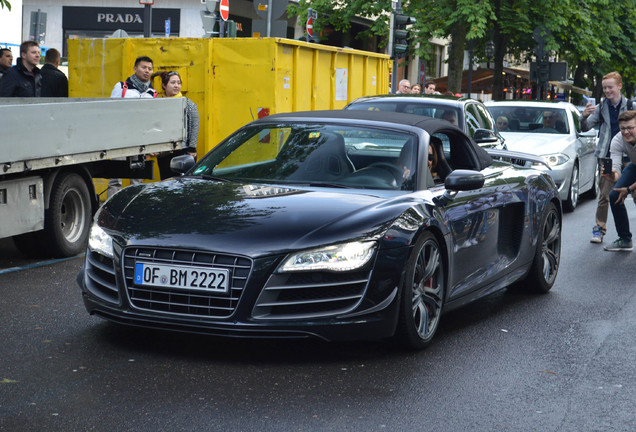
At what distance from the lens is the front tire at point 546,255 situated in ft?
27.1

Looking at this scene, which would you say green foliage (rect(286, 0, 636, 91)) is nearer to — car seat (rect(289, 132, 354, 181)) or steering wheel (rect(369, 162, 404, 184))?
car seat (rect(289, 132, 354, 181))

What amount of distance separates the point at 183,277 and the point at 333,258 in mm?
772

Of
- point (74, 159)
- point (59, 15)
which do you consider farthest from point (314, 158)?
point (59, 15)

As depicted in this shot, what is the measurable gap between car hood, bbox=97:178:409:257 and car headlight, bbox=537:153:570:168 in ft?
30.2

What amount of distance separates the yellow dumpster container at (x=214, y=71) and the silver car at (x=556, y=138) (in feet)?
11.2

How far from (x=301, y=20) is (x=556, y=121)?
19435 mm

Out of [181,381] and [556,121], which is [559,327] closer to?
[181,381]

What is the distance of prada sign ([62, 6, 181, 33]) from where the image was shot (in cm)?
3806

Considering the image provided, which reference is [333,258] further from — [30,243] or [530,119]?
[530,119]

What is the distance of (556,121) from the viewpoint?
651 inches

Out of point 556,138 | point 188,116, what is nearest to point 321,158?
point 188,116

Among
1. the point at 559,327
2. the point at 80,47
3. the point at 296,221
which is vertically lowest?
the point at 559,327

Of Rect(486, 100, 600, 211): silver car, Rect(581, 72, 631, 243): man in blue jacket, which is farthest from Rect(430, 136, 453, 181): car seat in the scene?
Rect(486, 100, 600, 211): silver car

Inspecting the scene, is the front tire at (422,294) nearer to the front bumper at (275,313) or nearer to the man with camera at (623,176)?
the front bumper at (275,313)
